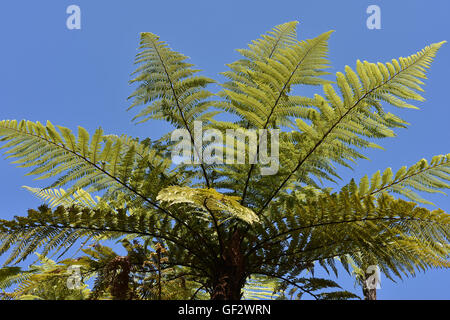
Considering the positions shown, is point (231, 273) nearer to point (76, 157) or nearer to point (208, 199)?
point (208, 199)

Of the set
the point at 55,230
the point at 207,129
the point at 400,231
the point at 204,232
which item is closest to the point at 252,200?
the point at 204,232

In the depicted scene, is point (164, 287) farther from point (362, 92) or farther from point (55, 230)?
point (362, 92)

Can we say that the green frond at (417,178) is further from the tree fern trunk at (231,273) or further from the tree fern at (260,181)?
the tree fern trunk at (231,273)

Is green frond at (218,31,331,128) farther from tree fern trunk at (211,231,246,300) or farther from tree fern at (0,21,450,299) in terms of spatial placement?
tree fern trunk at (211,231,246,300)

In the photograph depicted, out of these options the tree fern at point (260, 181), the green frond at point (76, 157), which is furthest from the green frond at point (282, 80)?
the green frond at point (76, 157)

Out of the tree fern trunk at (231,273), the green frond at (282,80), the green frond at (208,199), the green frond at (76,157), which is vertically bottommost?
the tree fern trunk at (231,273)

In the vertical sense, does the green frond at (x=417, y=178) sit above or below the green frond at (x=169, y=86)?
below

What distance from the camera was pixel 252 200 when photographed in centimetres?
251

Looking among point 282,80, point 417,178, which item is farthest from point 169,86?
point 417,178

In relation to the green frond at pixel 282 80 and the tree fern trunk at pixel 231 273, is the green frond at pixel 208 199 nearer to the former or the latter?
the tree fern trunk at pixel 231 273

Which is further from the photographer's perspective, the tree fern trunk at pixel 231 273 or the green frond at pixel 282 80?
the green frond at pixel 282 80

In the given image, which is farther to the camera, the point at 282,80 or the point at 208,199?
the point at 282,80

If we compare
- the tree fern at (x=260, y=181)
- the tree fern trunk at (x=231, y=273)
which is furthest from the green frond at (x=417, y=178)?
the tree fern trunk at (x=231, y=273)
